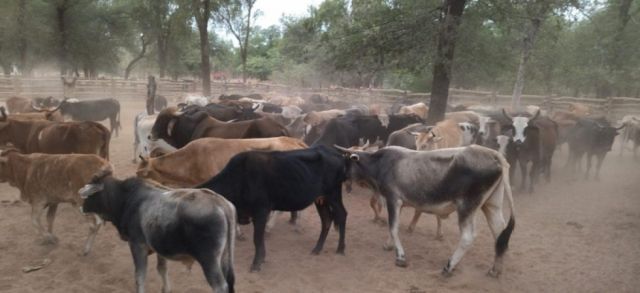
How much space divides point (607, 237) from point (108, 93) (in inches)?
1147

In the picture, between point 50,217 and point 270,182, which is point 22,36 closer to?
point 50,217

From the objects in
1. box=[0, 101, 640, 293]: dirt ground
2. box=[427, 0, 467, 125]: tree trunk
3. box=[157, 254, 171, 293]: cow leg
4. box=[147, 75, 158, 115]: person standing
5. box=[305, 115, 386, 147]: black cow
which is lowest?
box=[0, 101, 640, 293]: dirt ground

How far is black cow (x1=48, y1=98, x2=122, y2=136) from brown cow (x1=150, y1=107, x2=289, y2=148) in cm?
719

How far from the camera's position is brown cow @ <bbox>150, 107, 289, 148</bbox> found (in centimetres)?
844

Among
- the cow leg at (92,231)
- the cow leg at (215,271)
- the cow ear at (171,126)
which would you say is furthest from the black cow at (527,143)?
the cow leg at (92,231)

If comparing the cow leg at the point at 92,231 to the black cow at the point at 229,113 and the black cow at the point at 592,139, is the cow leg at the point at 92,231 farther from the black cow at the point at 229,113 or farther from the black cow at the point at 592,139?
the black cow at the point at 592,139

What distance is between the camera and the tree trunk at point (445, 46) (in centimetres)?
1055

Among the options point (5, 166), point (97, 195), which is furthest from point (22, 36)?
point (97, 195)

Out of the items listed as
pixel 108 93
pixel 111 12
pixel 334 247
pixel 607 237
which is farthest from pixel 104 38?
pixel 607 237

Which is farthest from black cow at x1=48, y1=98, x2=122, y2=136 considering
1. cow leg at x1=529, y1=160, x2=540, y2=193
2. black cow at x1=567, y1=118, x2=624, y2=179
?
black cow at x1=567, y1=118, x2=624, y2=179

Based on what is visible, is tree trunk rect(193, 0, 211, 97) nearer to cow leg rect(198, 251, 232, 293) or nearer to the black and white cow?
the black and white cow

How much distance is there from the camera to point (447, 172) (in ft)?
18.6

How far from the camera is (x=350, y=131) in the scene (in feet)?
34.1

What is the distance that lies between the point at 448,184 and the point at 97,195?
4305 millimetres
